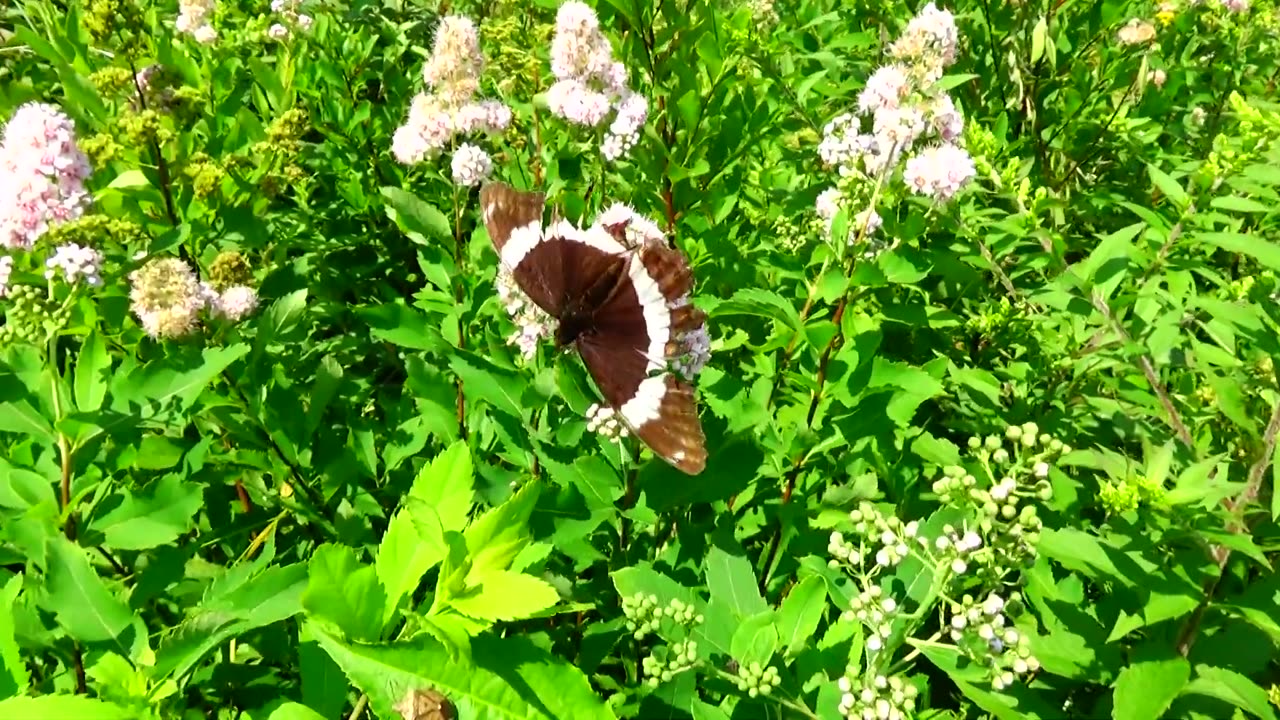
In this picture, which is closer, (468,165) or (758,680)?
(758,680)

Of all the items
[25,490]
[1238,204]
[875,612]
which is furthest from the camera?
[1238,204]

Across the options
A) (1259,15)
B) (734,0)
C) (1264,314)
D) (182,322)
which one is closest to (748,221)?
(734,0)

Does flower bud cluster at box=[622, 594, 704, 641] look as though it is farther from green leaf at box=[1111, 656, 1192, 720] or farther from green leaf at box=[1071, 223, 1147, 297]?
green leaf at box=[1071, 223, 1147, 297]

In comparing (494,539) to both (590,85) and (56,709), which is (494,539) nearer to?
(56,709)

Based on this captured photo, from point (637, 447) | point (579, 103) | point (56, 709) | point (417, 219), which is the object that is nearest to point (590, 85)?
point (579, 103)

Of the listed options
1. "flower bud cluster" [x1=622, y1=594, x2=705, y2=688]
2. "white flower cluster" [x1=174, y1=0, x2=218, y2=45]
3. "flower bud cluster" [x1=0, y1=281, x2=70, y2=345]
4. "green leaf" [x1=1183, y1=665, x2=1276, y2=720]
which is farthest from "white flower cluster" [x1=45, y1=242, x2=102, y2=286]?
"green leaf" [x1=1183, y1=665, x2=1276, y2=720]

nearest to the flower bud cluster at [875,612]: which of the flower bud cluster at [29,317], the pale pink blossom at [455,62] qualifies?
the flower bud cluster at [29,317]

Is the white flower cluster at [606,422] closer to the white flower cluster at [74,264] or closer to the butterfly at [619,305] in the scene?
the butterfly at [619,305]

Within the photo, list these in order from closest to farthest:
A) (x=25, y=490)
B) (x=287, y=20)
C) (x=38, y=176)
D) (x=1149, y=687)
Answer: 1. (x=1149, y=687)
2. (x=25, y=490)
3. (x=38, y=176)
4. (x=287, y=20)
